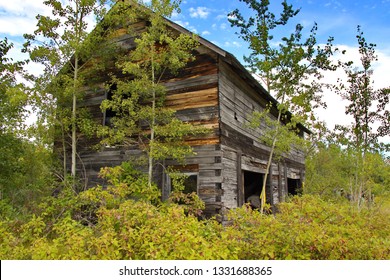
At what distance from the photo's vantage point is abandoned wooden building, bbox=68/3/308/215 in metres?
10.3

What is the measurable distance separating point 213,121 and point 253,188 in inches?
342

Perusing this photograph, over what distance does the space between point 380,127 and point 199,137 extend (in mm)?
12483

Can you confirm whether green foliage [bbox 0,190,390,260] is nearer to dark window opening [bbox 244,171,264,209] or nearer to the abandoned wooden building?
the abandoned wooden building

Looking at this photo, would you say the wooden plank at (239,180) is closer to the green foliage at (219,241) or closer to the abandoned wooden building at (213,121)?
the abandoned wooden building at (213,121)

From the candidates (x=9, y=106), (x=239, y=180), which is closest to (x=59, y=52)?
(x=9, y=106)

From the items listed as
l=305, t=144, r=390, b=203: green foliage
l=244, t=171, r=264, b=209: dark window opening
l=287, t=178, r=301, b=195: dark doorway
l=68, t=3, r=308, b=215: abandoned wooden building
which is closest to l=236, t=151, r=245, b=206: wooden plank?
l=68, t=3, r=308, b=215: abandoned wooden building

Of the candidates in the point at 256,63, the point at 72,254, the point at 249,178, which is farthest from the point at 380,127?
the point at 72,254

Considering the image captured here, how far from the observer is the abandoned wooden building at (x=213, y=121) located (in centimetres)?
1026

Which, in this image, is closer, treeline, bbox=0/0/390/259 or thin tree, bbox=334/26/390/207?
treeline, bbox=0/0/390/259

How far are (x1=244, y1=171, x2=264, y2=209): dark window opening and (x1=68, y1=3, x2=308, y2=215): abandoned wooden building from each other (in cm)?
370

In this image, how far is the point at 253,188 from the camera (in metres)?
Answer: 18.0

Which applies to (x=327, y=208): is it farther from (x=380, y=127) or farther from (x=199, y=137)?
(x=380, y=127)

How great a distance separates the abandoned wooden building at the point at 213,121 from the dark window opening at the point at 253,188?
12.1 feet

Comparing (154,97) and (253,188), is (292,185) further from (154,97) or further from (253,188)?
(154,97)
